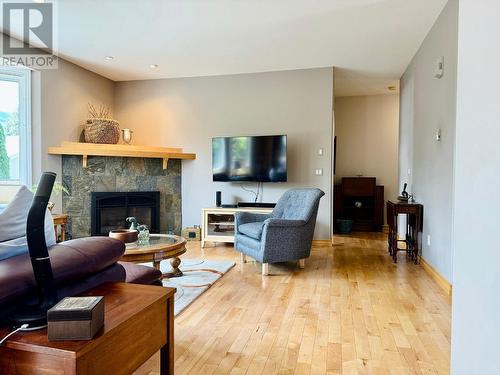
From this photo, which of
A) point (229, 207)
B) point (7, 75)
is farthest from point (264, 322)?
point (7, 75)

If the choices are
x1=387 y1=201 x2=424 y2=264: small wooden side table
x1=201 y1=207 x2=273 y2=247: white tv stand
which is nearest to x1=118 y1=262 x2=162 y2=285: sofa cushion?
x1=201 y1=207 x2=273 y2=247: white tv stand

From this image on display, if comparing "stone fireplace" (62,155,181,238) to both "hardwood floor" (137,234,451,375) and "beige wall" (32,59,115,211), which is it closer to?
"beige wall" (32,59,115,211)

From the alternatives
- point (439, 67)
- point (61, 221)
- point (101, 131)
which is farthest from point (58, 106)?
point (439, 67)

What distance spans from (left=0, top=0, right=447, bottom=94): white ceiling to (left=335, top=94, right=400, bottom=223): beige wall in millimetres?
1399

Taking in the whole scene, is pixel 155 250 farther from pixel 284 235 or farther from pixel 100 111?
pixel 100 111

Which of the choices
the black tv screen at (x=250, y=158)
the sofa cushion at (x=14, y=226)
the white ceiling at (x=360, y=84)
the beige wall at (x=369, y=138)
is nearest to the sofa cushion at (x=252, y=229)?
the black tv screen at (x=250, y=158)

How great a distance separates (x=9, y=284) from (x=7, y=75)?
4.22 m

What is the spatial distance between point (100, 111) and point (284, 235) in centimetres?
385

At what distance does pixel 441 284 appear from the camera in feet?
10.2

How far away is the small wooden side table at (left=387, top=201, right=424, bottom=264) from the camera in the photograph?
3.92 m

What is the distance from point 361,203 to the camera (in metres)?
6.59

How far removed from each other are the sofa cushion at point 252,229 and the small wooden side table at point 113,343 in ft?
7.35

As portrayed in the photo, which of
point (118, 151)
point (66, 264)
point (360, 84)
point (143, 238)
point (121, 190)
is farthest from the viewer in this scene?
point (360, 84)

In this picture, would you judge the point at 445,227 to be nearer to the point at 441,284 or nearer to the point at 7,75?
the point at 441,284
